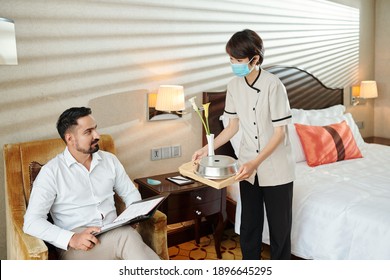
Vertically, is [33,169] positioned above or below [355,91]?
below

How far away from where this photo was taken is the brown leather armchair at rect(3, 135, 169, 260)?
179cm

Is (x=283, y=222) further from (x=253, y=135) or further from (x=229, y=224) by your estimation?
(x=229, y=224)

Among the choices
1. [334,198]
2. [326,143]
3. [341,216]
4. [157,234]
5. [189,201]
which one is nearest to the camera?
[157,234]

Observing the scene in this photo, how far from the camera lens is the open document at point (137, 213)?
1587 millimetres

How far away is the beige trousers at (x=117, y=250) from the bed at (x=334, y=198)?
0.94 meters

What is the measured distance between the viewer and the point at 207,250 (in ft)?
8.89

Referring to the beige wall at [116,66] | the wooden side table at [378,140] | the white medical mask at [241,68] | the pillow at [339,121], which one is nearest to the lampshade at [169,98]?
the beige wall at [116,66]

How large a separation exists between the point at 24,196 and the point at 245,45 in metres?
1.32

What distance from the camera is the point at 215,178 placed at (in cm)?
162

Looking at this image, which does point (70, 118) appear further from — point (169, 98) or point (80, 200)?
point (169, 98)

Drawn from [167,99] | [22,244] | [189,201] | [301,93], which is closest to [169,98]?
[167,99]

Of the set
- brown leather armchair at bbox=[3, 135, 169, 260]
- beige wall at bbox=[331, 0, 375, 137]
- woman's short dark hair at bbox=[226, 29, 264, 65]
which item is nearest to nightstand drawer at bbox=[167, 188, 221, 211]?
brown leather armchair at bbox=[3, 135, 169, 260]

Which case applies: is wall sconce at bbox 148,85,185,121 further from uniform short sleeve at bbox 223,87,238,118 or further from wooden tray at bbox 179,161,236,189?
wooden tray at bbox 179,161,236,189

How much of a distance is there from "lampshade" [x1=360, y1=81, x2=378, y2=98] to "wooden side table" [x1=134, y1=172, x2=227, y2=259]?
90.5 inches
